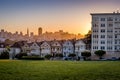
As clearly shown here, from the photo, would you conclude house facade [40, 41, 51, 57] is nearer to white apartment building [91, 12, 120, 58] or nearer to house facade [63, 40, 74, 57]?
house facade [63, 40, 74, 57]

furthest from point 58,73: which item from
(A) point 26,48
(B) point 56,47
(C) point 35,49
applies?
(A) point 26,48

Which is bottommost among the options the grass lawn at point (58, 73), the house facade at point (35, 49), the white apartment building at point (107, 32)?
the grass lawn at point (58, 73)

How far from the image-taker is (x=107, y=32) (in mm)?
101562

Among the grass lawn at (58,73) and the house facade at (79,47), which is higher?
the house facade at (79,47)

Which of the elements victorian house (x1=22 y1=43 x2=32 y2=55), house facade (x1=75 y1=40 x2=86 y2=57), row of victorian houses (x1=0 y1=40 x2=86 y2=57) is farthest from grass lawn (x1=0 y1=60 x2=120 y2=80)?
victorian house (x1=22 y1=43 x2=32 y2=55)

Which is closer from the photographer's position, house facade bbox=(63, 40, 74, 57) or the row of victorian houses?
the row of victorian houses

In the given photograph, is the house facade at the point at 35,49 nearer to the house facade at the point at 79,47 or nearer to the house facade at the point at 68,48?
the house facade at the point at 68,48

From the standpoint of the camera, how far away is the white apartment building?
331ft

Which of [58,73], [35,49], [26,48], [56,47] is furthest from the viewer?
[26,48]

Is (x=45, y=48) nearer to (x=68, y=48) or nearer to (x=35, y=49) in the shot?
(x=35, y=49)

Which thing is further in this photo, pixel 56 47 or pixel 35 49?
pixel 35 49

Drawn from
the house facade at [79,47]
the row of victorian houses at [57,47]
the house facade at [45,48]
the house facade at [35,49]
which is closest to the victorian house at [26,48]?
the row of victorian houses at [57,47]

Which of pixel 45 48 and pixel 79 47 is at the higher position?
pixel 79 47

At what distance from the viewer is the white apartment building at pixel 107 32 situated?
331 ft
